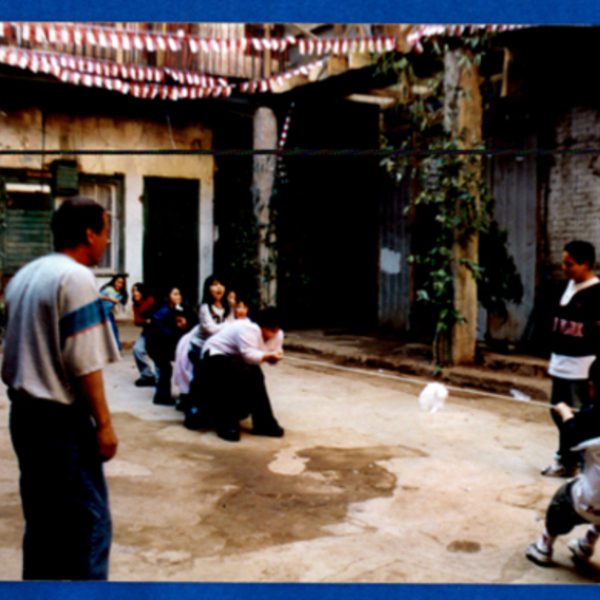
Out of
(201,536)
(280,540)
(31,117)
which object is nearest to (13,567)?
(201,536)

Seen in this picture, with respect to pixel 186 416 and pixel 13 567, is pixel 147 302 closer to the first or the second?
pixel 186 416

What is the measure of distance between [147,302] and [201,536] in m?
4.04

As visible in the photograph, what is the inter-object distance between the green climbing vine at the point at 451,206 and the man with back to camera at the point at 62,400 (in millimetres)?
5775

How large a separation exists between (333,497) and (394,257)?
7.59 meters

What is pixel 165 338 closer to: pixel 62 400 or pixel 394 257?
pixel 62 400

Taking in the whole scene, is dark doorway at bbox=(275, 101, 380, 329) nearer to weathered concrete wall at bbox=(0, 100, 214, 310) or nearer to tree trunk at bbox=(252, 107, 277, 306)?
tree trunk at bbox=(252, 107, 277, 306)

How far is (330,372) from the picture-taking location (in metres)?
9.23

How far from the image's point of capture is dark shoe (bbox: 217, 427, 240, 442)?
5983 mm

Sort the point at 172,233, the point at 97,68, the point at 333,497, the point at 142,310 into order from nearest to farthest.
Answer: the point at 333,497 → the point at 142,310 → the point at 97,68 → the point at 172,233

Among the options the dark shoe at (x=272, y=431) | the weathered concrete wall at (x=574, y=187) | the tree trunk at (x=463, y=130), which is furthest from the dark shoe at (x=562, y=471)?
the weathered concrete wall at (x=574, y=187)

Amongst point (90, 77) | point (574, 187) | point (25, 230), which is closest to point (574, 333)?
point (574, 187)

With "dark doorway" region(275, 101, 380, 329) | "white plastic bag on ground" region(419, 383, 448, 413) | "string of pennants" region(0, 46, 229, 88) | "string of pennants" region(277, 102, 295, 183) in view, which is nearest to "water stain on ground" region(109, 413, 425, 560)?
"white plastic bag on ground" region(419, 383, 448, 413)

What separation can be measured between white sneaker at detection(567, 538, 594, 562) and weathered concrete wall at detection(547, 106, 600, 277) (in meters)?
5.53

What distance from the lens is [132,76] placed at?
1080 centimetres
